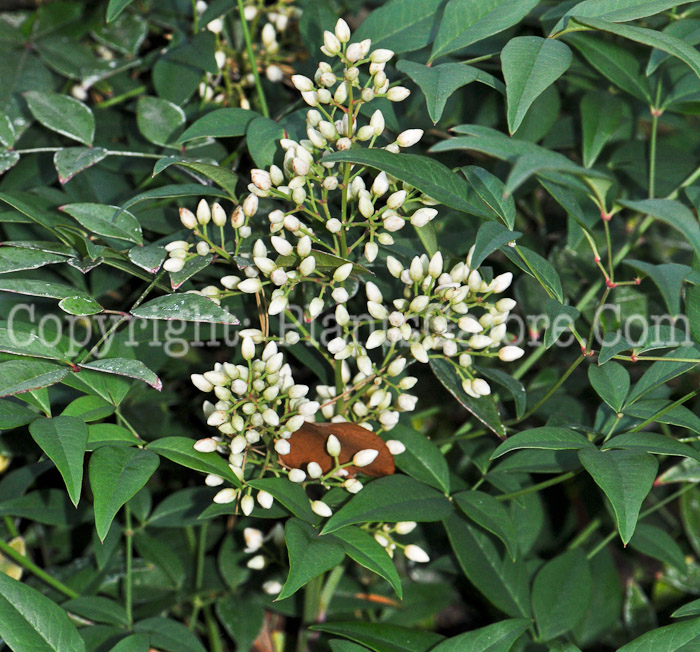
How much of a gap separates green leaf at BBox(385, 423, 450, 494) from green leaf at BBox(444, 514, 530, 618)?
0.24 ft

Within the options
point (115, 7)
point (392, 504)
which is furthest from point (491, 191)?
point (115, 7)

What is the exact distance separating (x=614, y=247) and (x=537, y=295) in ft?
0.49

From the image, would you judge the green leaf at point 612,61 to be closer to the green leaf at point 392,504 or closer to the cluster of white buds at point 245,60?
the cluster of white buds at point 245,60

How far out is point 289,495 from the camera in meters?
0.73

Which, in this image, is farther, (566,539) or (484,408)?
(566,539)

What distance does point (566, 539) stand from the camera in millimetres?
1283

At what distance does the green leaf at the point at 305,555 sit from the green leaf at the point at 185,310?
8.0 inches

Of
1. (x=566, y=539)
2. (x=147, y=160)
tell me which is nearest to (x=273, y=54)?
(x=147, y=160)

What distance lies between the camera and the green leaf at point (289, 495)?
71 centimetres

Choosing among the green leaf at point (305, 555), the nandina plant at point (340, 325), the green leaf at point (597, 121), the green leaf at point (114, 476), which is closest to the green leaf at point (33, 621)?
the nandina plant at point (340, 325)

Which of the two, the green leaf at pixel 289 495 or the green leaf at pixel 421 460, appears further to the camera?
the green leaf at pixel 421 460

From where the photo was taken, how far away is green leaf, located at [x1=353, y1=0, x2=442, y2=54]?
0.88 metres

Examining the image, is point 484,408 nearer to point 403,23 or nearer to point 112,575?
point 403,23

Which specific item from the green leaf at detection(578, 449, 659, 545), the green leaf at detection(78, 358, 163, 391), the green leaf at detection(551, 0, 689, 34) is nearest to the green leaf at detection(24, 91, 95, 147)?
the green leaf at detection(78, 358, 163, 391)
